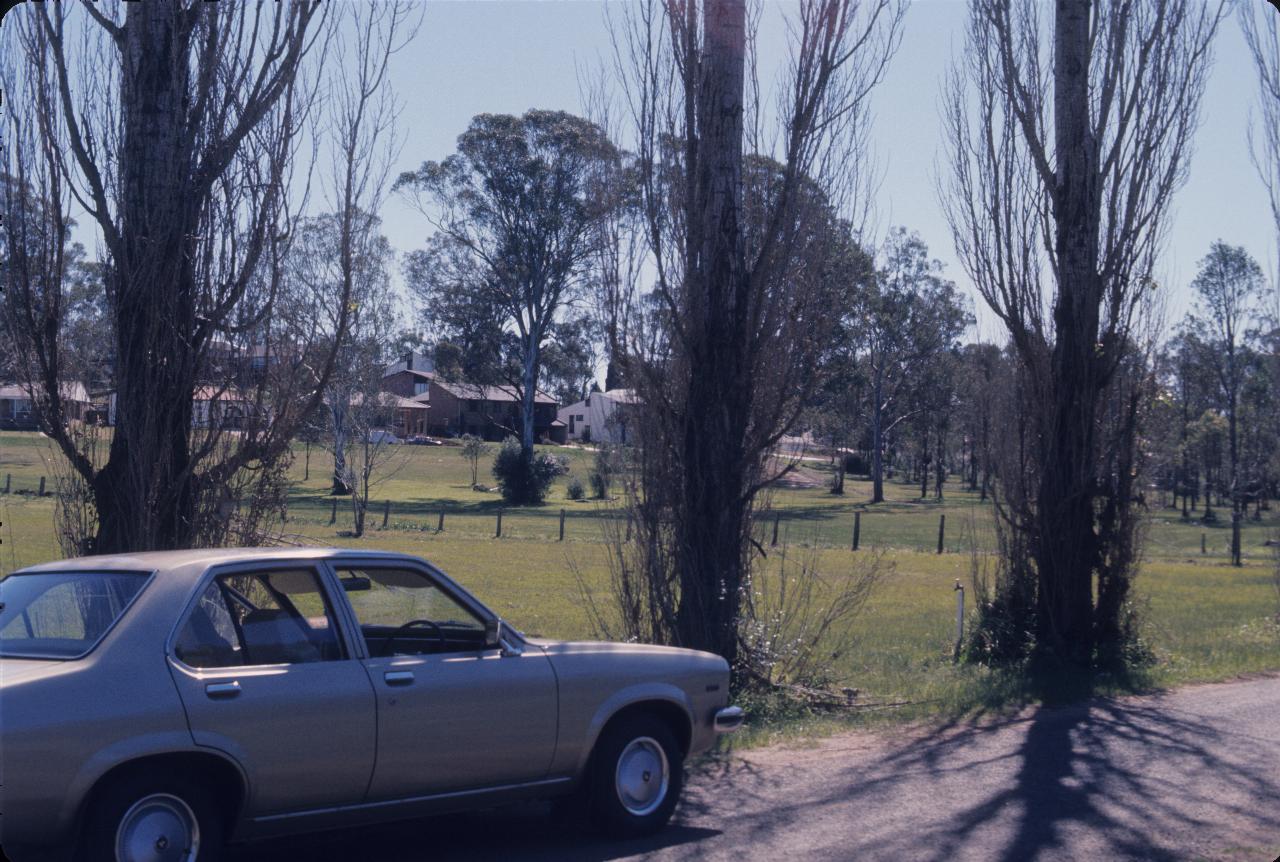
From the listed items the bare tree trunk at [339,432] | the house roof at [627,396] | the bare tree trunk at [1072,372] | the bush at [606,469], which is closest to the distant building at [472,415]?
the bare tree trunk at [339,432]

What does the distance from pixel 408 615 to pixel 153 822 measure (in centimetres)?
174

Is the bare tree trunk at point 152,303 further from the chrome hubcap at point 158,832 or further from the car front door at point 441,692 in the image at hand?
the chrome hubcap at point 158,832

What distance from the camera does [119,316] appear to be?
28.6 ft

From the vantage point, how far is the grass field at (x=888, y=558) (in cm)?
1304

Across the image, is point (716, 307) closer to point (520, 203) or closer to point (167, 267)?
point (167, 267)

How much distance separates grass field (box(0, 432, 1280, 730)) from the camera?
13.0 metres

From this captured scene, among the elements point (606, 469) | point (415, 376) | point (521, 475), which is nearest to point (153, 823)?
point (606, 469)


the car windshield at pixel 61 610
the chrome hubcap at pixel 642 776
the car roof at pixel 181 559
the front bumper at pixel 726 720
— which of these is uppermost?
the car roof at pixel 181 559

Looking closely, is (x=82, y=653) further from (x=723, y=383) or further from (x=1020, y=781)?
(x=723, y=383)

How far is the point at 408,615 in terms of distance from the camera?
647 cm

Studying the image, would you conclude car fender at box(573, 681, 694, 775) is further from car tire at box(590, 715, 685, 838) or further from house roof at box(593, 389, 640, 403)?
house roof at box(593, 389, 640, 403)

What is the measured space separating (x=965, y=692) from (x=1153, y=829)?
4827 millimetres

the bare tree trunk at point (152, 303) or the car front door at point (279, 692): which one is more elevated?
the bare tree trunk at point (152, 303)

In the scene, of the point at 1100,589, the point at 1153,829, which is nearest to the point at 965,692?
the point at 1100,589
